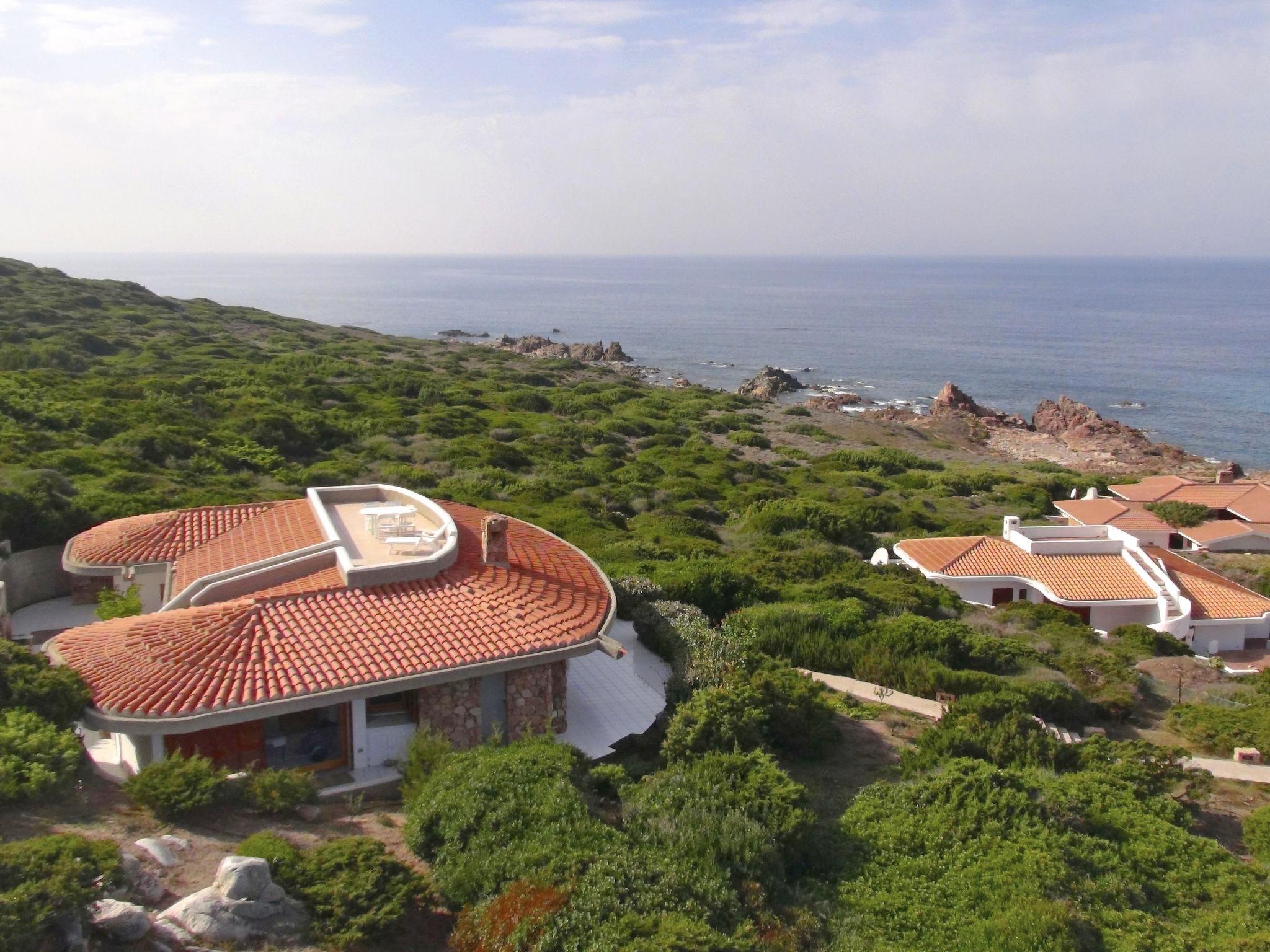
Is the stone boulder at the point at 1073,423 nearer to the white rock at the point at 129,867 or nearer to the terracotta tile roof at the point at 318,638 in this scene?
the terracotta tile roof at the point at 318,638

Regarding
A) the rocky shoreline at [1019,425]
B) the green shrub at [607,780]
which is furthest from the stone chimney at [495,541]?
the rocky shoreline at [1019,425]

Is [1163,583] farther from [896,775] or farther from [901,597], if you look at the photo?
[896,775]

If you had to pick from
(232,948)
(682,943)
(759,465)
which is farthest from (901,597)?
(759,465)

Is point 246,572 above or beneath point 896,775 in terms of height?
above

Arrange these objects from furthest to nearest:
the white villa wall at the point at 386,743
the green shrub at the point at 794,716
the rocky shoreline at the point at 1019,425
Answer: the rocky shoreline at the point at 1019,425, the green shrub at the point at 794,716, the white villa wall at the point at 386,743

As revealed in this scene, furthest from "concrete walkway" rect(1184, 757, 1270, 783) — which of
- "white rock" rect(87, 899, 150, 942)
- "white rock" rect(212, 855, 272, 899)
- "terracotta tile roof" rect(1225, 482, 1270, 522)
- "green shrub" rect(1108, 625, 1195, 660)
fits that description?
"terracotta tile roof" rect(1225, 482, 1270, 522)

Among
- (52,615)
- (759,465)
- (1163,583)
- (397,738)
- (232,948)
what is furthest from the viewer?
(759,465)

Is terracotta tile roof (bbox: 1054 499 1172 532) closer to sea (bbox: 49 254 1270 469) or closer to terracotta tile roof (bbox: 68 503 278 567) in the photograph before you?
terracotta tile roof (bbox: 68 503 278 567)
